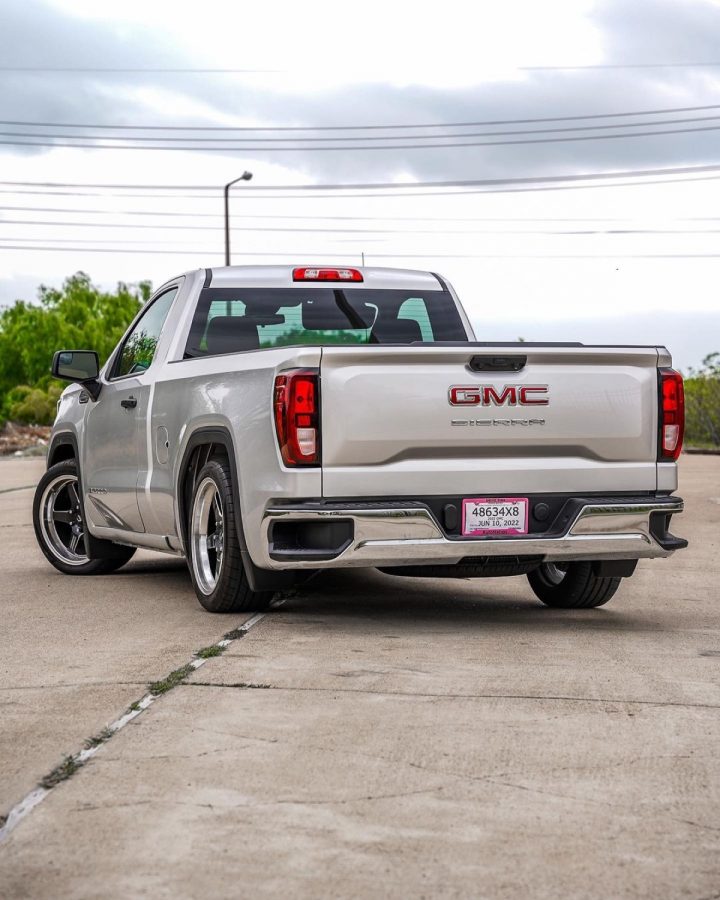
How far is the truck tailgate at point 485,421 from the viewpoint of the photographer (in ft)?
23.9

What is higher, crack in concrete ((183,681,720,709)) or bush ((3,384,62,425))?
crack in concrete ((183,681,720,709))

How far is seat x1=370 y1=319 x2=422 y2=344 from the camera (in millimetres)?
9320

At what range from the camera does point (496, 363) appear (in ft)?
24.5

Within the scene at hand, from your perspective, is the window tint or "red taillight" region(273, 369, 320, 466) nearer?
"red taillight" region(273, 369, 320, 466)

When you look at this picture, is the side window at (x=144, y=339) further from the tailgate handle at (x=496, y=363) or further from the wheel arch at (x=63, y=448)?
the tailgate handle at (x=496, y=363)

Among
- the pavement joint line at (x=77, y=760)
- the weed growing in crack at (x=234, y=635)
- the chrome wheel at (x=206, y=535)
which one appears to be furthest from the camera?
the chrome wheel at (x=206, y=535)

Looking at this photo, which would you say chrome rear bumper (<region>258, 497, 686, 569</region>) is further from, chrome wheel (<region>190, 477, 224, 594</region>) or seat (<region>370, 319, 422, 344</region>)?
seat (<region>370, 319, 422, 344</region>)

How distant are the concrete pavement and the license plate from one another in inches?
20.9

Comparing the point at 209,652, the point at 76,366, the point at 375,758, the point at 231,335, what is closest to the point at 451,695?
the point at 375,758

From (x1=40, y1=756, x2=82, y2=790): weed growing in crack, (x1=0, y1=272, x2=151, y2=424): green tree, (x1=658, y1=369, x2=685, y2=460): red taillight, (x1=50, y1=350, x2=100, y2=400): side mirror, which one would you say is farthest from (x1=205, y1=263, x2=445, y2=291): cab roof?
(x1=0, y1=272, x2=151, y2=424): green tree

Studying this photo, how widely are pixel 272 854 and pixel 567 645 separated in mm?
3608

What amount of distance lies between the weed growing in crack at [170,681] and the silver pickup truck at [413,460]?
3.94 ft

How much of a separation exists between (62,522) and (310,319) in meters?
2.83

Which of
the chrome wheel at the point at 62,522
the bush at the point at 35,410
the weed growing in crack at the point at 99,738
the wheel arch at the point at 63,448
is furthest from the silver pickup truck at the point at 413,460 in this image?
the bush at the point at 35,410
